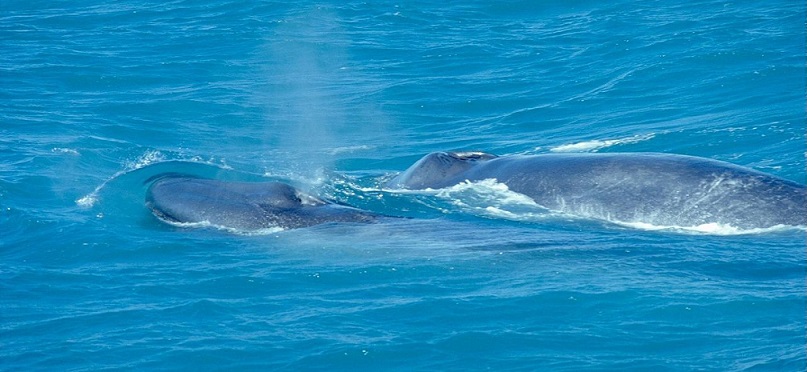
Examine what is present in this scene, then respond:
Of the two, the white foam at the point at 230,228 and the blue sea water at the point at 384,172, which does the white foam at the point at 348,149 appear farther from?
the white foam at the point at 230,228

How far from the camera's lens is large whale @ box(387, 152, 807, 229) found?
18031 mm

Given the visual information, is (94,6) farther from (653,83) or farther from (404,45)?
(653,83)

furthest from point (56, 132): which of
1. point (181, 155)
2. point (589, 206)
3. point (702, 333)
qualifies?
point (702, 333)

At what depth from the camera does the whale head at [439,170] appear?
71.4 feet

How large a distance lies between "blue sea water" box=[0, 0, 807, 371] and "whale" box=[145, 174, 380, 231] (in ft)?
1.32

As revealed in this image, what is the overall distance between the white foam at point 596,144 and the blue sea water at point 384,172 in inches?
4.3

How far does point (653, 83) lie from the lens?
30375 mm

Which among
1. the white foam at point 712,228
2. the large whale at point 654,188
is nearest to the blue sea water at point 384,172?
the white foam at point 712,228

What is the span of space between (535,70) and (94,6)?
17.9m

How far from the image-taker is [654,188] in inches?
746

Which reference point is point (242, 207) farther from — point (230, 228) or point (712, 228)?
point (712, 228)

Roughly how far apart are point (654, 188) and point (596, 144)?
667 centimetres

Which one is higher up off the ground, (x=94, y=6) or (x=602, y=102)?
(x=94, y=6)

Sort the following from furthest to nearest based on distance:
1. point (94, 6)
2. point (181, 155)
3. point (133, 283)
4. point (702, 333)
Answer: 1. point (94, 6)
2. point (181, 155)
3. point (133, 283)
4. point (702, 333)
